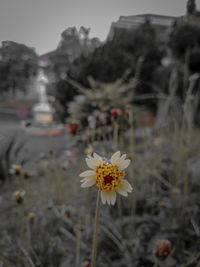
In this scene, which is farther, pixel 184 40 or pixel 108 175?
pixel 184 40

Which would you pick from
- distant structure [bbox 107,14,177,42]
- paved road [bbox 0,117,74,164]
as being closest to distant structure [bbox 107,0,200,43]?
distant structure [bbox 107,14,177,42]

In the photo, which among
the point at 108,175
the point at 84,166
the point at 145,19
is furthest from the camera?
the point at 84,166

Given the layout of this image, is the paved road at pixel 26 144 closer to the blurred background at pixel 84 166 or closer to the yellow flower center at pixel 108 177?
the blurred background at pixel 84 166

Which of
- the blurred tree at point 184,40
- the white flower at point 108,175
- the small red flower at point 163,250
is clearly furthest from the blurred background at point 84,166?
the blurred tree at point 184,40

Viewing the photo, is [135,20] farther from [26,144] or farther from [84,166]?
[26,144]

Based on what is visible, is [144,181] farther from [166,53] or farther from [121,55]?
[166,53]

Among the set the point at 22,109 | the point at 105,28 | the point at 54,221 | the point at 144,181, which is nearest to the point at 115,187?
the point at 105,28

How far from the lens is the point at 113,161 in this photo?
0.17 meters

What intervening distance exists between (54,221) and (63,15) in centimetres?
59

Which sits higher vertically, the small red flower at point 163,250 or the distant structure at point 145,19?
the distant structure at point 145,19

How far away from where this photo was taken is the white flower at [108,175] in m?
0.16

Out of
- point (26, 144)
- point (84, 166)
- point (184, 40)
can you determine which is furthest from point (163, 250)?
point (184, 40)

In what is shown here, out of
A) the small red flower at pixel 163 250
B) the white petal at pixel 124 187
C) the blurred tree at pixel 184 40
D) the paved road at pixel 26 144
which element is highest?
the blurred tree at pixel 184 40

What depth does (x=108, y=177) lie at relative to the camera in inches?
6.5
